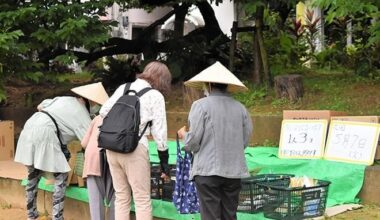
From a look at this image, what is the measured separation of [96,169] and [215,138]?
1.67 meters

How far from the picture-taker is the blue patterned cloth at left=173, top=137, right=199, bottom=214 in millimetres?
5891

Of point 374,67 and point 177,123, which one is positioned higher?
point 374,67

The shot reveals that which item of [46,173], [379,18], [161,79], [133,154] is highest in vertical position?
[379,18]

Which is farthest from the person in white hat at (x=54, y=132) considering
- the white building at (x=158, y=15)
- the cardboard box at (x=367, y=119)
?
the white building at (x=158, y=15)

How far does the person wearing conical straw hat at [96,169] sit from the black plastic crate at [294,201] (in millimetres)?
1550

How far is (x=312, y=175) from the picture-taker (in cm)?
709

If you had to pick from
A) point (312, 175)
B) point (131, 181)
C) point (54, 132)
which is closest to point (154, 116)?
point (131, 181)

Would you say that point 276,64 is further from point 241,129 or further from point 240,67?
point 241,129

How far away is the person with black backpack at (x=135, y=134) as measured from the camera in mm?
5539

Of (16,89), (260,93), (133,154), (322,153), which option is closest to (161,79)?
(133,154)

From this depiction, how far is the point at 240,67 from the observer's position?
12.5m

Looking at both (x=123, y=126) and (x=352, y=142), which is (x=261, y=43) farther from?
(x=123, y=126)

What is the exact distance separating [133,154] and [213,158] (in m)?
0.88

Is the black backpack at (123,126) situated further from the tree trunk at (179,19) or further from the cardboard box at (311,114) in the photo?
the tree trunk at (179,19)
